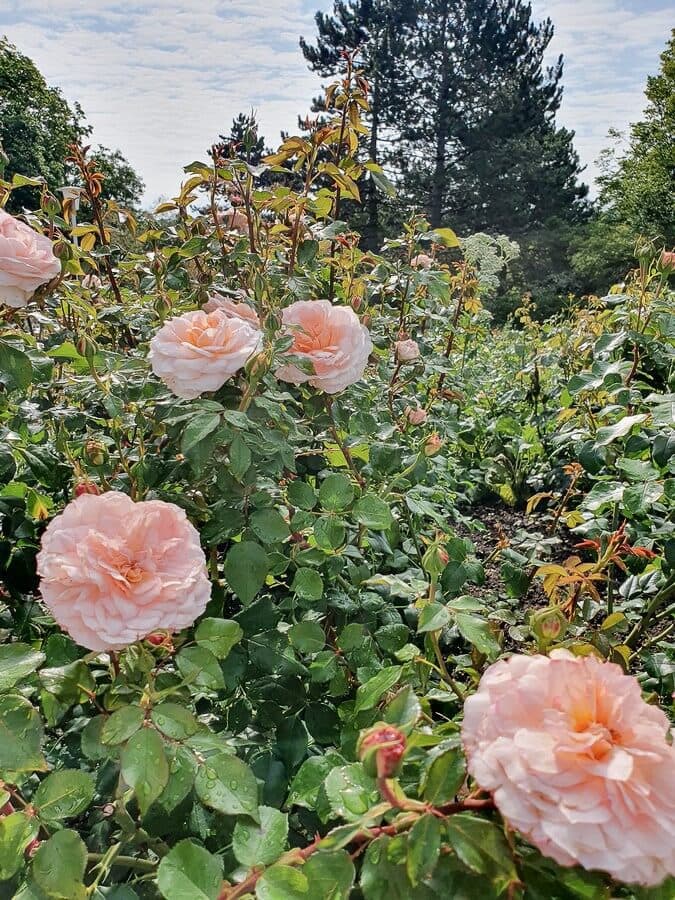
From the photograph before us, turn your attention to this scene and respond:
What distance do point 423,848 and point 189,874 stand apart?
20 centimetres

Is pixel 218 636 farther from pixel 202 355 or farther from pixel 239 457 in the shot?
pixel 202 355

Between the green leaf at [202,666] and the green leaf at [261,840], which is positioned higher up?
the green leaf at [202,666]

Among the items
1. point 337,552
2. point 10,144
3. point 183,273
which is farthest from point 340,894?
point 10,144

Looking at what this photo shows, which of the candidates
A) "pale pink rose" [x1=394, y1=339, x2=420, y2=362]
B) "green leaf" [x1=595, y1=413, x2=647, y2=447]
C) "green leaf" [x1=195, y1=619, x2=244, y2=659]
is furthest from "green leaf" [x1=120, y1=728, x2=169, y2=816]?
A: "pale pink rose" [x1=394, y1=339, x2=420, y2=362]

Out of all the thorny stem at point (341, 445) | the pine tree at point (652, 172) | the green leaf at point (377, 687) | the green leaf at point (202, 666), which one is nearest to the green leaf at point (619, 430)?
the thorny stem at point (341, 445)

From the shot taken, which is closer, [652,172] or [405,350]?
[405,350]

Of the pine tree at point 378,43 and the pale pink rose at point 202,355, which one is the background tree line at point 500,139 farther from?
the pale pink rose at point 202,355

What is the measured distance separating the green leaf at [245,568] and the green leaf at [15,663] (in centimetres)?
22

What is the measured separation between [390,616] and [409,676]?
21 cm

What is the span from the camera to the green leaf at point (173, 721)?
579 millimetres

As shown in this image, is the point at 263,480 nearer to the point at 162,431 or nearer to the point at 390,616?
the point at 162,431

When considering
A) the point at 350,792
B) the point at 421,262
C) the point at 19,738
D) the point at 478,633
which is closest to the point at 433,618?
the point at 478,633

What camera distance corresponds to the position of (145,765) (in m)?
0.55

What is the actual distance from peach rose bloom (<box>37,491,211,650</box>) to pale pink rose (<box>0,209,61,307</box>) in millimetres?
355
